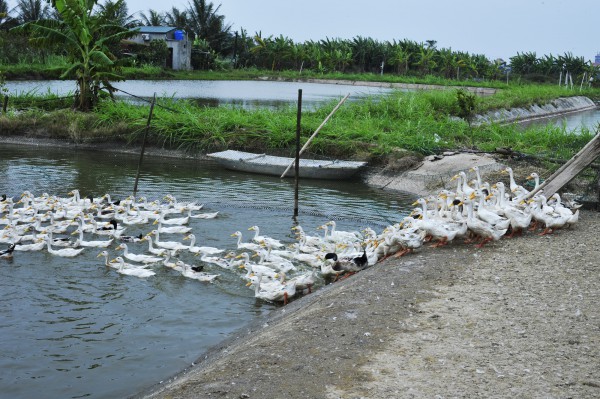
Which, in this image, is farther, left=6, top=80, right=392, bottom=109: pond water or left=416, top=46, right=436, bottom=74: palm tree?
left=416, top=46, right=436, bottom=74: palm tree

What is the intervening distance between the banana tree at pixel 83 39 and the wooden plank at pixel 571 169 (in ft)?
54.5

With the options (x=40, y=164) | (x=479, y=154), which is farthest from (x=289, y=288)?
(x=40, y=164)

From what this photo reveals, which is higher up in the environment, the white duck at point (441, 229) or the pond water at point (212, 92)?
the pond water at point (212, 92)

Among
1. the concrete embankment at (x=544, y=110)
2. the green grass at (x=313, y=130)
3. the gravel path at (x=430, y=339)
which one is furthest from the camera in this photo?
the concrete embankment at (x=544, y=110)

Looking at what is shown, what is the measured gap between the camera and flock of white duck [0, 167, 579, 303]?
37.8 feet

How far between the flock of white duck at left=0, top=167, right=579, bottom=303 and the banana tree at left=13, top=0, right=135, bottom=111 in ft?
38.6

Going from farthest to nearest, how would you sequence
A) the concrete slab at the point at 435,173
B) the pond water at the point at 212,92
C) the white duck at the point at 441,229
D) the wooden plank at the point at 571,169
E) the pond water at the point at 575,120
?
the pond water at the point at 212,92 → the pond water at the point at 575,120 → the concrete slab at the point at 435,173 → the wooden plank at the point at 571,169 → the white duck at the point at 441,229

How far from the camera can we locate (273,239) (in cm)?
1395

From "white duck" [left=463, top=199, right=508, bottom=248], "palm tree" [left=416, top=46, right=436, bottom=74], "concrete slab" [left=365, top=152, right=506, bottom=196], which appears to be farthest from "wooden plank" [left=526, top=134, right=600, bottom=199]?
"palm tree" [left=416, top=46, right=436, bottom=74]

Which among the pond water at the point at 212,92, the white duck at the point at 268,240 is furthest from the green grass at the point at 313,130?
the pond water at the point at 212,92

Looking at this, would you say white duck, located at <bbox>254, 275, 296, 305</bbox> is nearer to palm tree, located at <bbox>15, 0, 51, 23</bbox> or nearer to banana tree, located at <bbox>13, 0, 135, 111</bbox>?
banana tree, located at <bbox>13, 0, 135, 111</bbox>

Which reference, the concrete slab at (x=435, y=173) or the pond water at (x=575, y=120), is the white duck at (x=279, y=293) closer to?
the concrete slab at (x=435, y=173)

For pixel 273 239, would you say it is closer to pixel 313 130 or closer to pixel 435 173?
pixel 435 173

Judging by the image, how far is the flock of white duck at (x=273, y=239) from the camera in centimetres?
1151
